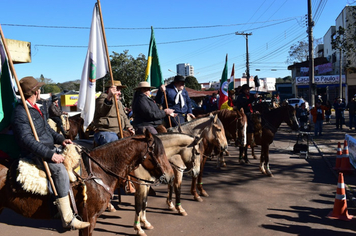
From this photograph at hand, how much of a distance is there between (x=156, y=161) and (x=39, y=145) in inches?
58.7

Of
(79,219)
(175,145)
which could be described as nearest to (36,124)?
(79,219)

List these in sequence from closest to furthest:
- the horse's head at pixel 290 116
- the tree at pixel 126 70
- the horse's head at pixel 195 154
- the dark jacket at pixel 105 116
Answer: the dark jacket at pixel 105 116 < the horse's head at pixel 195 154 < the horse's head at pixel 290 116 < the tree at pixel 126 70

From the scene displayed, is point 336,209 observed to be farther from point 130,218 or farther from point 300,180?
point 130,218

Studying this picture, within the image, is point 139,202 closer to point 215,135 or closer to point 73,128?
point 215,135

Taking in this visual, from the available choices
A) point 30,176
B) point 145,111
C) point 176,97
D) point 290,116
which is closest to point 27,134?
point 30,176

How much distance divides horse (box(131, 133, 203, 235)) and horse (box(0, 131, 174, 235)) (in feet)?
2.84

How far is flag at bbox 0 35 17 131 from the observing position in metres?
3.52

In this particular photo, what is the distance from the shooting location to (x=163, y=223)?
A: 18.2ft

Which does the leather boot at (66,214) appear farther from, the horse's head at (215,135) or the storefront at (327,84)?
the storefront at (327,84)

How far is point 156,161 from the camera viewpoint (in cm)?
408

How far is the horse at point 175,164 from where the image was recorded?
5055 mm

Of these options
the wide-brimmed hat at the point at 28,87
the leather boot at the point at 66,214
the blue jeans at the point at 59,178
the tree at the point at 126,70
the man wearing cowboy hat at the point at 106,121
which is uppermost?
the tree at the point at 126,70

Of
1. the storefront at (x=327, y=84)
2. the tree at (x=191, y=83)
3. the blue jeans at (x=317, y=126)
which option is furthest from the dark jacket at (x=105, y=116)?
the tree at (x=191, y=83)

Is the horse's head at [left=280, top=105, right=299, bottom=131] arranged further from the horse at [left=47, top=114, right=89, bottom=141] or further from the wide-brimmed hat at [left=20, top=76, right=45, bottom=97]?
the wide-brimmed hat at [left=20, top=76, right=45, bottom=97]
